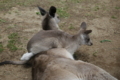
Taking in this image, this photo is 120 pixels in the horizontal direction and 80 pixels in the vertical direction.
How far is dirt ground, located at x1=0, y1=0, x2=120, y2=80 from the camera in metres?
5.01

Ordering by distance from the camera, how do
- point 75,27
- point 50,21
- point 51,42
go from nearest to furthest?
1. point 51,42
2. point 50,21
3. point 75,27

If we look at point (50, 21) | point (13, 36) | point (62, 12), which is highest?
point (50, 21)

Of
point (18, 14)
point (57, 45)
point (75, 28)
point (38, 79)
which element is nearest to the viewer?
point (38, 79)

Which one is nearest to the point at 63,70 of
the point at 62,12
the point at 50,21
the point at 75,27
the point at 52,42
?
the point at 52,42

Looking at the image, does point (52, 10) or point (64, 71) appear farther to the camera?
point (52, 10)

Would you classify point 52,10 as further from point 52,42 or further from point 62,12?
point 62,12

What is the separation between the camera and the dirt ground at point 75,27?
5.01 metres

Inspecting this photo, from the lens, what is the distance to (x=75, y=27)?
7.05 meters

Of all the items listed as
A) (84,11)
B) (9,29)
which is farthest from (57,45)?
(84,11)

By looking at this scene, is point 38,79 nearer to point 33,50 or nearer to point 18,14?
point 33,50

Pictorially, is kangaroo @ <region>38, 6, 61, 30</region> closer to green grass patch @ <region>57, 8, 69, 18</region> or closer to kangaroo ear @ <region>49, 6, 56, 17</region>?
kangaroo ear @ <region>49, 6, 56, 17</region>

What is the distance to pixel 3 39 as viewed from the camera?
6371 mm

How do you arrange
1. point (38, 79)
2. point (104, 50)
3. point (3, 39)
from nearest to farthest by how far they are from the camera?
point (38, 79)
point (104, 50)
point (3, 39)

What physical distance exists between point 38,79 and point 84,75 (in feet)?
2.92
